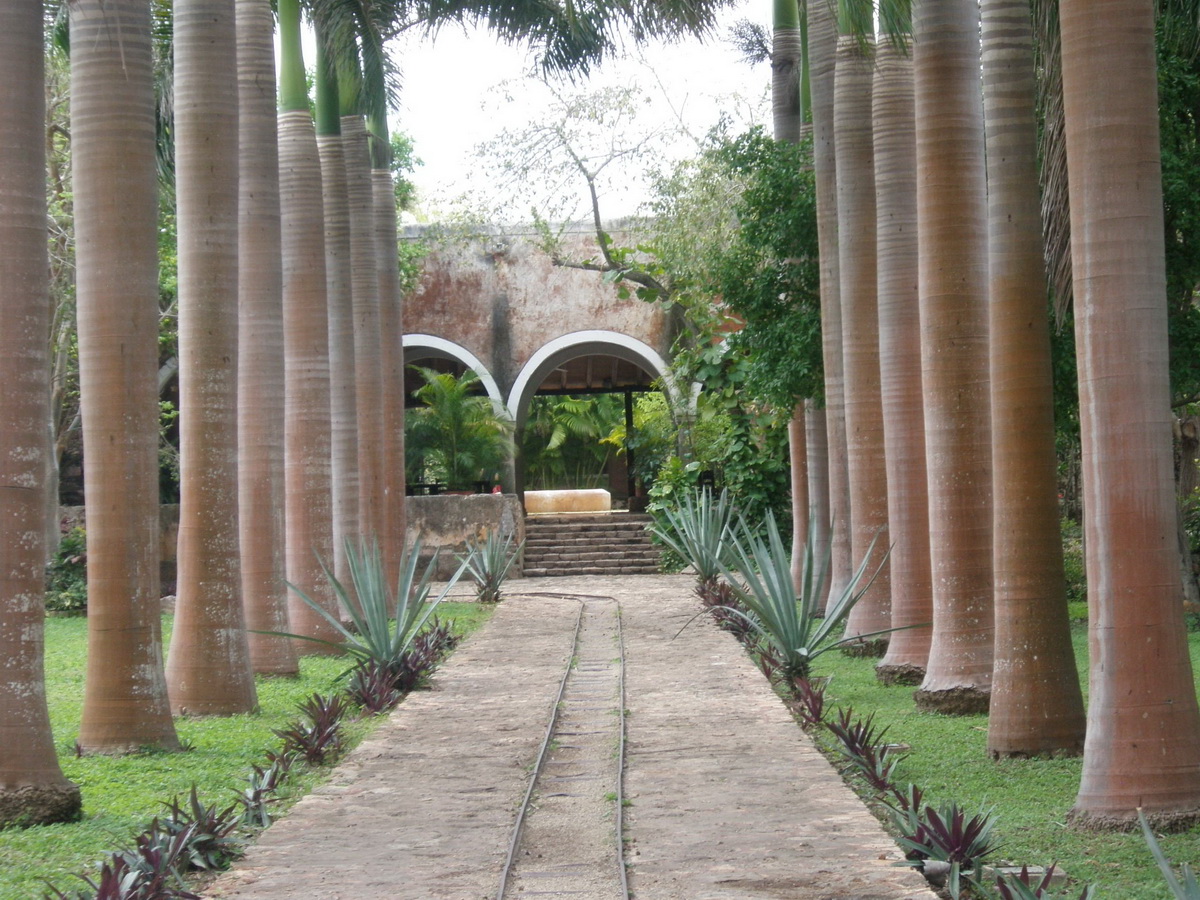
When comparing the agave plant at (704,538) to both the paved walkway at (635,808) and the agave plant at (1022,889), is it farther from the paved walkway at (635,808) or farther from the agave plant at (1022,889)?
the agave plant at (1022,889)

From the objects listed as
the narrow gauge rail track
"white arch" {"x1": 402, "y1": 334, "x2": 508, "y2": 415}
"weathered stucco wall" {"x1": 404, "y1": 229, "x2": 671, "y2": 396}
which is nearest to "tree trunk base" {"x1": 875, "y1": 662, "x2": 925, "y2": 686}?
the narrow gauge rail track

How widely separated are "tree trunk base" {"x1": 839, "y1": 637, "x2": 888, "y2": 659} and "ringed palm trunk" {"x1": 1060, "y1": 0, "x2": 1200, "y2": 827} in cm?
602

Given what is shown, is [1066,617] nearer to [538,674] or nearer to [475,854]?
[475,854]

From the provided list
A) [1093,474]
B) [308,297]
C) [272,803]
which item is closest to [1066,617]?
[1093,474]

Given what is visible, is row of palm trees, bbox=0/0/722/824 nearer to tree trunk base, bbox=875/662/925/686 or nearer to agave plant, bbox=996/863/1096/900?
agave plant, bbox=996/863/1096/900

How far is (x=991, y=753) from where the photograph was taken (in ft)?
23.0

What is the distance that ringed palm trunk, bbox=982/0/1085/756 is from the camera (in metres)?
6.65

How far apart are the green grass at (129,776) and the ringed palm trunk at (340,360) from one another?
2.25 metres

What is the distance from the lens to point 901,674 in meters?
9.75

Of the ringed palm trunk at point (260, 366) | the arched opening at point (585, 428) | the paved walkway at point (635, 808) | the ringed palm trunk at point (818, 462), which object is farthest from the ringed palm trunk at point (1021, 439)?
the arched opening at point (585, 428)

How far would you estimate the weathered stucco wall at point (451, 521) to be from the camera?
21.6 m

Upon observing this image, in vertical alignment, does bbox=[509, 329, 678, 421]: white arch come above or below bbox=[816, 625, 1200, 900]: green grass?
above

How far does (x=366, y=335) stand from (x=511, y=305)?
36.3ft

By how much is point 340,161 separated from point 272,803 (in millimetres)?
8109
